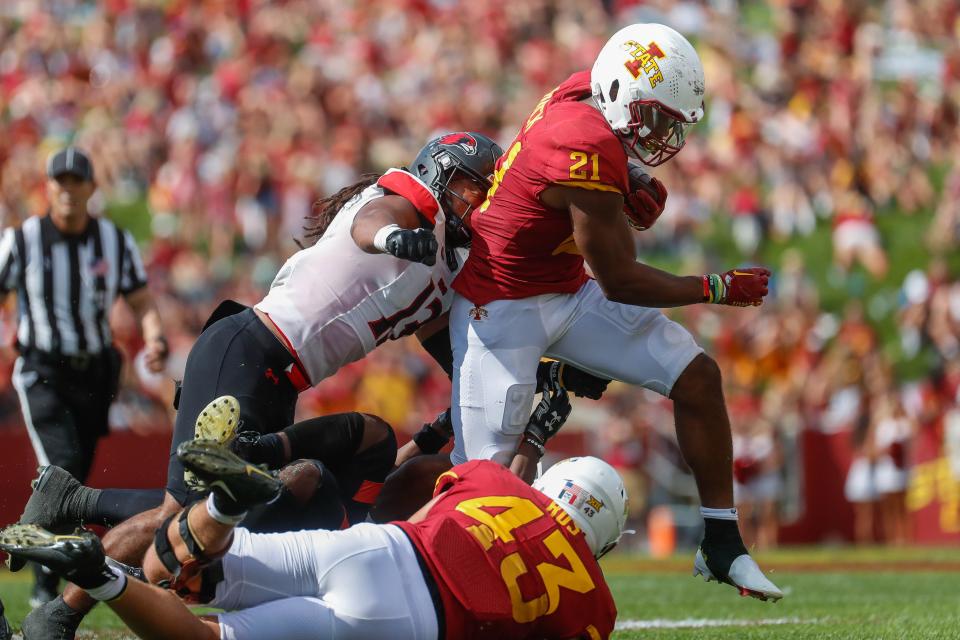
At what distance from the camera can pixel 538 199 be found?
489cm

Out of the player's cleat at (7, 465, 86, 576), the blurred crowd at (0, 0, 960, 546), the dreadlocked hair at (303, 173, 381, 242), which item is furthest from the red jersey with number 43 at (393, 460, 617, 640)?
the blurred crowd at (0, 0, 960, 546)

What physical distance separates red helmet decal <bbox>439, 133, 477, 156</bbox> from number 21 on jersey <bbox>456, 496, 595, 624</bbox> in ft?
5.56

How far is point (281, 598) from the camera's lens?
143 inches

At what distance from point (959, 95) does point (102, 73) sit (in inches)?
373

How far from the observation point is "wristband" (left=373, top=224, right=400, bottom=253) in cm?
454

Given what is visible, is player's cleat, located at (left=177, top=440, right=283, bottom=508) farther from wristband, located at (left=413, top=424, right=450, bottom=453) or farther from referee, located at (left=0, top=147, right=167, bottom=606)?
referee, located at (left=0, top=147, right=167, bottom=606)

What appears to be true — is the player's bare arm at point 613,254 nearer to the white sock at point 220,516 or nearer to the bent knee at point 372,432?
the bent knee at point 372,432

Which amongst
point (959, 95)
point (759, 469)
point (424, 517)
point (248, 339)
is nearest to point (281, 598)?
point (424, 517)

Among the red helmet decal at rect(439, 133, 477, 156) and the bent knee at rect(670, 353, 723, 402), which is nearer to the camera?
the bent knee at rect(670, 353, 723, 402)

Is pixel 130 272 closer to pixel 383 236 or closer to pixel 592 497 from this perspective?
pixel 383 236

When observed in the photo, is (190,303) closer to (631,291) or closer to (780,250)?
(780,250)

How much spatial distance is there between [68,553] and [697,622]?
3.08m

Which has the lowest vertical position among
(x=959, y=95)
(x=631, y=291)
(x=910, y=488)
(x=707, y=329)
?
(x=910, y=488)

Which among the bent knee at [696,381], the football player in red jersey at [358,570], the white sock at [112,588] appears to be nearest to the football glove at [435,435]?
the bent knee at [696,381]
